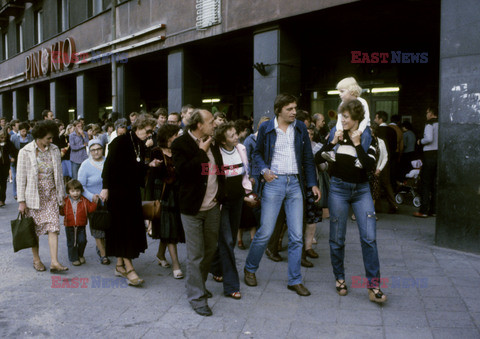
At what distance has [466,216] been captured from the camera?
20.8 feet

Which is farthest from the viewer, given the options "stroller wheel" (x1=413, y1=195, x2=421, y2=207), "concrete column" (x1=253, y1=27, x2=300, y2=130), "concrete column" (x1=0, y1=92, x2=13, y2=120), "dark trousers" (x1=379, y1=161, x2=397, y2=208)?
"concrete column" (x1=0, y1=92, x2=13, y2=120)

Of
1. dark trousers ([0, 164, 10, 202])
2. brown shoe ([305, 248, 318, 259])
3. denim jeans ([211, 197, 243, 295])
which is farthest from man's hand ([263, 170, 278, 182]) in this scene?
dark trousers ([0, 164, 10, 202])

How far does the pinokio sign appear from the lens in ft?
64.3

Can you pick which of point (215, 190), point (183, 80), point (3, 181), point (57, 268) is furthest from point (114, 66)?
point (215, 190)

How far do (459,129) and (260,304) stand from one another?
358 centimetres

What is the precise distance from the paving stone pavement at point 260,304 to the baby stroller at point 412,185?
360 centimetres

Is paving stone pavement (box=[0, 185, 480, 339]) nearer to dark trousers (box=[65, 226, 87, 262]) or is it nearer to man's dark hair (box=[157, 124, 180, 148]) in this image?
dark trousers (box=[65, 226, 87, 262])

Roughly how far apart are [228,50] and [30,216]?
9260 mm

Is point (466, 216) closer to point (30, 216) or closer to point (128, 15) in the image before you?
point (30, 216)

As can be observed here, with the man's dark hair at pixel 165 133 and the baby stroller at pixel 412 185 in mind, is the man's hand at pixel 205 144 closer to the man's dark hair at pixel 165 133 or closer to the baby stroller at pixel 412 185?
the man's dark hair at pixel 165 133

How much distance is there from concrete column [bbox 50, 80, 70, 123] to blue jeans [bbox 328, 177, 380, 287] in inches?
764

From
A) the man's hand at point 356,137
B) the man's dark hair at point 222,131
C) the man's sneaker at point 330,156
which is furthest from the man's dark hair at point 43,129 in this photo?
the man's hand at point 356,137

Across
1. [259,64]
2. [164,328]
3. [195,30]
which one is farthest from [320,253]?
[195,30]

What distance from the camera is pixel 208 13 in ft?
38.4
